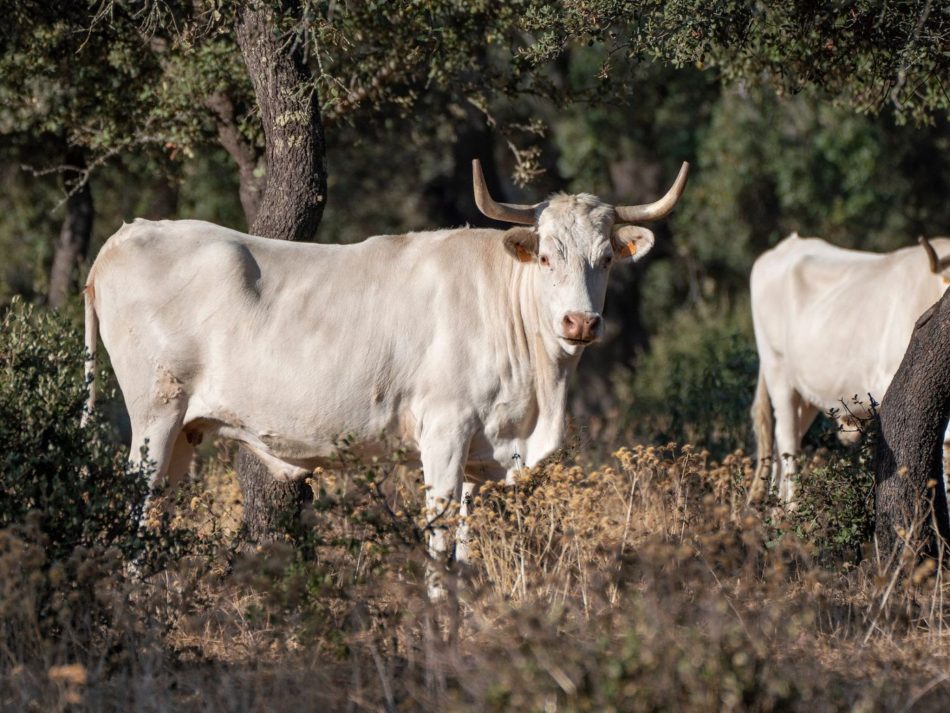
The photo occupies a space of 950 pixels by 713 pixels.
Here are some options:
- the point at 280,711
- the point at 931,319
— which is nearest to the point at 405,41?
the point at 931,319

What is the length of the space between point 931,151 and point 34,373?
659 inches

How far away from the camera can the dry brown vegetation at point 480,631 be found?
4438 millimetres

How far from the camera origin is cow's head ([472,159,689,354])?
275 inches

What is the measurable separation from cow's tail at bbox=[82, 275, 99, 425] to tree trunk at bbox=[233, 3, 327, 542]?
1.09 m

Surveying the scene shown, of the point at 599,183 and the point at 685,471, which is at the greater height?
the point at 599,183

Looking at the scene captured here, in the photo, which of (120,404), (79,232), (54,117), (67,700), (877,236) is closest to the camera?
(67,700)

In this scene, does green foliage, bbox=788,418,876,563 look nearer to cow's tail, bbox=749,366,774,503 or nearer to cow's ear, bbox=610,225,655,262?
cow's ear, bbox=610,225,655,262

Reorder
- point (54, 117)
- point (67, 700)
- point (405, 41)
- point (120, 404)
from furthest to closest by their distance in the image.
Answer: point (120, 404)
point (54, 117)
point (405, 41)
point (67, 700)

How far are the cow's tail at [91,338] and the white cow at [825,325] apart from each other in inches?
185

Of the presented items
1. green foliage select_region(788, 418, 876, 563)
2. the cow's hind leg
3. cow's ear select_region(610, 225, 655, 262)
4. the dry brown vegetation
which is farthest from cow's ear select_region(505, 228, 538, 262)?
the cow's hind leg

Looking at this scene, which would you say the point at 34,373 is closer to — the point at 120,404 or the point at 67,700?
the point at 67,700

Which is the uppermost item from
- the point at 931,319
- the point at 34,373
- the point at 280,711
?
the point at 931,319

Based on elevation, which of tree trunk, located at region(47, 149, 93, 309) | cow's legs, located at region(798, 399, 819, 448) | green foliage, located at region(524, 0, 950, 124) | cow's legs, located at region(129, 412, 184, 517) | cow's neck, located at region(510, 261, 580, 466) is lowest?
cow's legs, located at region(798, 399, 819, 448)

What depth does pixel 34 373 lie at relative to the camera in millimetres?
6973
